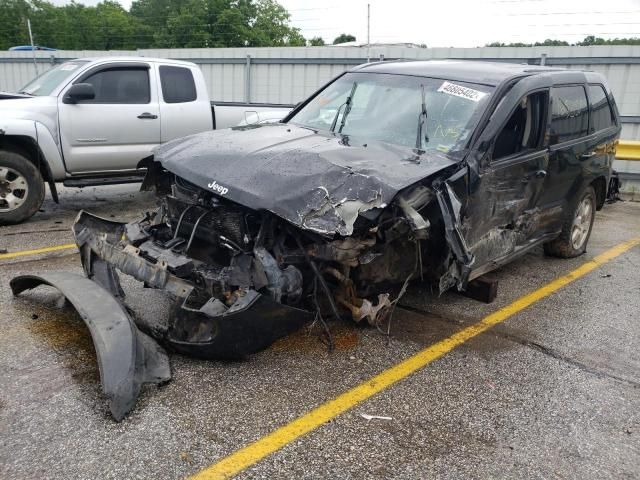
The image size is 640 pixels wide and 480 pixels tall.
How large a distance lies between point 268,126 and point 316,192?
72.8 inches

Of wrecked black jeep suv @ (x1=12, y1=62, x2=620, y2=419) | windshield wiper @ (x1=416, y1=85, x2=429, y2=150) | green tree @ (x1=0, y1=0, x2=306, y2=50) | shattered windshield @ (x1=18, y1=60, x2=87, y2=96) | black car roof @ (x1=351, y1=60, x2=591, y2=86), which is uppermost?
green tree @ (x1=0, y1=0, x2=306, y2=50)

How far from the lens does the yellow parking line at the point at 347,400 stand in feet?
8.73

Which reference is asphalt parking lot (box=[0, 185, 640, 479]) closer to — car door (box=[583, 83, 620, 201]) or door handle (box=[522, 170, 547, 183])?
door handle (box=[522, 170, 547, 183])

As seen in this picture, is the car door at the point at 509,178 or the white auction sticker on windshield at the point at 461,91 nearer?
the car door at the point at 509,178

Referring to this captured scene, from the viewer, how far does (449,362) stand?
3822 millimetres

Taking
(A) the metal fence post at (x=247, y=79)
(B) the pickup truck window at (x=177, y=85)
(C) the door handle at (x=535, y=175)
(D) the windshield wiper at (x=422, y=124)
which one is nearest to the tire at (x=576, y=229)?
(C) the door handle at (x=535, y=175)

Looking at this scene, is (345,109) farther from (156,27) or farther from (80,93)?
(156,27)

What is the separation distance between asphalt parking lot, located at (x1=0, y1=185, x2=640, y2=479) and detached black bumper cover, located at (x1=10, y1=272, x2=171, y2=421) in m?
0.10

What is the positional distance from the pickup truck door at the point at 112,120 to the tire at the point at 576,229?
5.21 meters

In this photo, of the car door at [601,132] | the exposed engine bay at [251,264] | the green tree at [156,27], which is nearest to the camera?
the exposed engine bay at [251,264]

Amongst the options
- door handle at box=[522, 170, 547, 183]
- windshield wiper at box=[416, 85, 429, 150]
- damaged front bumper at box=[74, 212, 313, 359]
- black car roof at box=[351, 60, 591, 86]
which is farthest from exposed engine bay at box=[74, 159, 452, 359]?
black car roof at box=[351, 60, 591, 86]

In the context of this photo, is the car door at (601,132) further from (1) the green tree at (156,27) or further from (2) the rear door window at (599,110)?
(1) the green tree at (156,27)

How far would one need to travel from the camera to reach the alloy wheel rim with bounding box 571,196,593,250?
6.18 metres

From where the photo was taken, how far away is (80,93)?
6.68m
